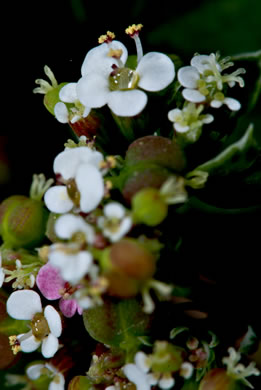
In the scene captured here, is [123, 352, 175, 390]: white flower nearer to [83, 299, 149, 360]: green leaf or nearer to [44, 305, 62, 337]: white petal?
[83, 299, 149, 360]: green leaf

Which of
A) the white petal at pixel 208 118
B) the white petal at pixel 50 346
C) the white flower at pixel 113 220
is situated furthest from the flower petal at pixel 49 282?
the white petal at pixel 208 118

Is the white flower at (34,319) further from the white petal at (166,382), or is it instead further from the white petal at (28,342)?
the white petal at (166,382)

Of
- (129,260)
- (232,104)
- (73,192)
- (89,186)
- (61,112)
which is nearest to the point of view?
(129,260)

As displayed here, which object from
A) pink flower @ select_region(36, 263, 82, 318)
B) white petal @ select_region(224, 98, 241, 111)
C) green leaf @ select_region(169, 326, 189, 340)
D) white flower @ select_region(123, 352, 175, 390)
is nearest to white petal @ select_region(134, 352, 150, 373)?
white flower @ select_region(123, 352, 175, 390)

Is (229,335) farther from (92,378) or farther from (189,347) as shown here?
(92,378)

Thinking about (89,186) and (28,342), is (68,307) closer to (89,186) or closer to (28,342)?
(28,342)

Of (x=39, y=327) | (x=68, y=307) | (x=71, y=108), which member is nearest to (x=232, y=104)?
(x=71, y=108)

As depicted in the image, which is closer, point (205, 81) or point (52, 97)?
point (205, 81)
